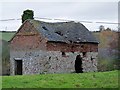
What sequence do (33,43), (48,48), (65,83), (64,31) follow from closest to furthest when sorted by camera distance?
(65,83) → (48,48) → (33,43) → (64,31)

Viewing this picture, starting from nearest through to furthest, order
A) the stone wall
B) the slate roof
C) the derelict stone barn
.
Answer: the stone wall < the derelict stone barn < the slate roof

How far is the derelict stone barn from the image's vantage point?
42031mm

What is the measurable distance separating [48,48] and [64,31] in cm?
583

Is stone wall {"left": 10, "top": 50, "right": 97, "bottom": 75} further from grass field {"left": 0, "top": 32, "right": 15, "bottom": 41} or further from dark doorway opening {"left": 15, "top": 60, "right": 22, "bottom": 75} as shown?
grass field {"left": 0, "top": 32, "right": 15, "bottom": 41}

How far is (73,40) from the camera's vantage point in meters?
45.2

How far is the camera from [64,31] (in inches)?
1844

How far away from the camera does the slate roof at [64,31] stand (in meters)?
43.3

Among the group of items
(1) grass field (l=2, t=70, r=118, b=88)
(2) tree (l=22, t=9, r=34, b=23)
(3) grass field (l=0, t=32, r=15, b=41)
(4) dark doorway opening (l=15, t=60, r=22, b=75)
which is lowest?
(1) grass field (l=2, t=70, r=118, b=88)

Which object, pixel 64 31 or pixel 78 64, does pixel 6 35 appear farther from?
pixel 78 64

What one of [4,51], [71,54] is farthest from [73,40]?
[4,51]

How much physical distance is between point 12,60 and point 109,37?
29.1 m

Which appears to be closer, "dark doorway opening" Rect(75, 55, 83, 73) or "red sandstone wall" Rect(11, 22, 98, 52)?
"red sandstone wall" Rect(11, 22, 98, 52)

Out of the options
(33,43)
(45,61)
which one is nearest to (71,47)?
(45,61)

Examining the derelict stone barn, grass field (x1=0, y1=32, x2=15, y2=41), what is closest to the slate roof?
the derelict stone barn
